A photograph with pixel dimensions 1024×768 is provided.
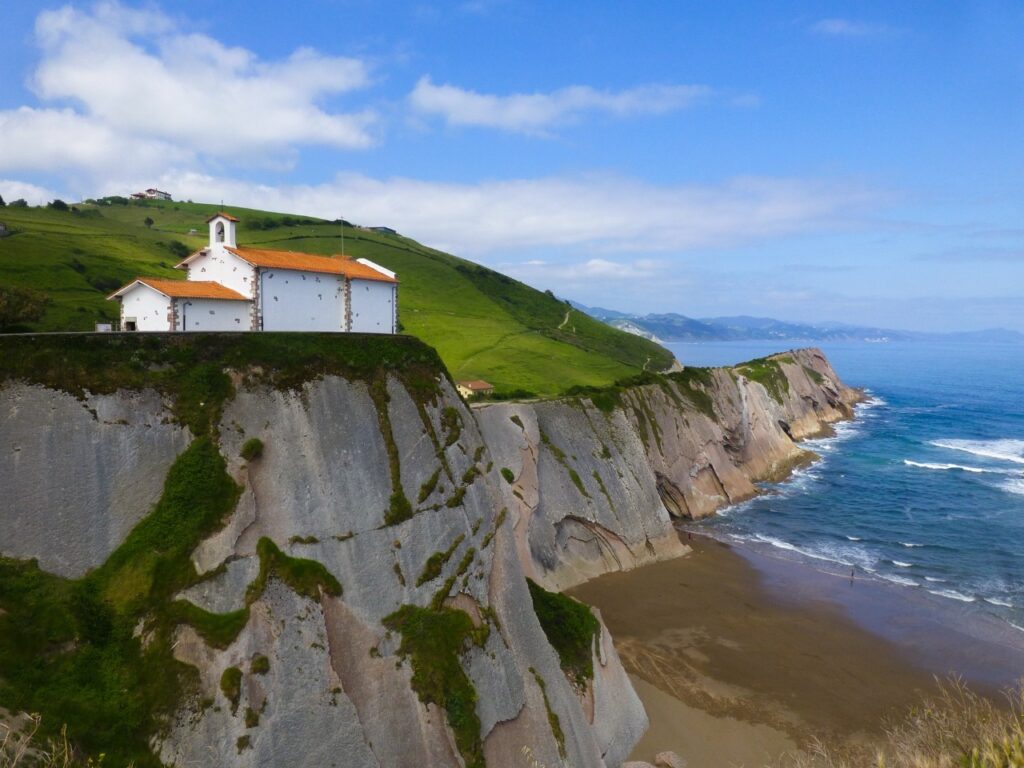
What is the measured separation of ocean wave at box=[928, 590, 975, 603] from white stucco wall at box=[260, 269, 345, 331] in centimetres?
4443

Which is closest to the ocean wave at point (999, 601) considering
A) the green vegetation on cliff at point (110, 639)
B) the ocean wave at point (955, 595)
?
the ocean wave at point (955, 595)

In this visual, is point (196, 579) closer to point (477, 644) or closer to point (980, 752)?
point (477, 644)

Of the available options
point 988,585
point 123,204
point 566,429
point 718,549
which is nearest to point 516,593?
point 566,429

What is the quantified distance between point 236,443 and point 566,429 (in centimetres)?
2952

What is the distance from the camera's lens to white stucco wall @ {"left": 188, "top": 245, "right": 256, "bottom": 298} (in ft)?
96.7

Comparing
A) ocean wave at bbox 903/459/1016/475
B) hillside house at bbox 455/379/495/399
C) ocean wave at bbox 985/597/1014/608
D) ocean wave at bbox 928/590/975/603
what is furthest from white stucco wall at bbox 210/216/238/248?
ocean wave at bbox 903/459/1016/475

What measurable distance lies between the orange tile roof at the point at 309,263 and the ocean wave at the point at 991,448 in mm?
90426

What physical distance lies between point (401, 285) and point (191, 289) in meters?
110

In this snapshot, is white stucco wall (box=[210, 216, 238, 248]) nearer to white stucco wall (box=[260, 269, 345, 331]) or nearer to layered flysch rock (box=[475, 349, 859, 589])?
white stucco wall (box=[260, 269, 345, 331])

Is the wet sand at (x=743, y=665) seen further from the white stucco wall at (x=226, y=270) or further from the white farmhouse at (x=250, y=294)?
the white stucco wall at (x=226, y=270)

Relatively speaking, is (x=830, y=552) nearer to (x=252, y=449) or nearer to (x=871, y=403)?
(x=252, y=449)

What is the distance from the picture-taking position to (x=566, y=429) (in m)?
48.2

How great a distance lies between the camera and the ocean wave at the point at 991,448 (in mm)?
85625

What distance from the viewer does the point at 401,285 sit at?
137 metres
